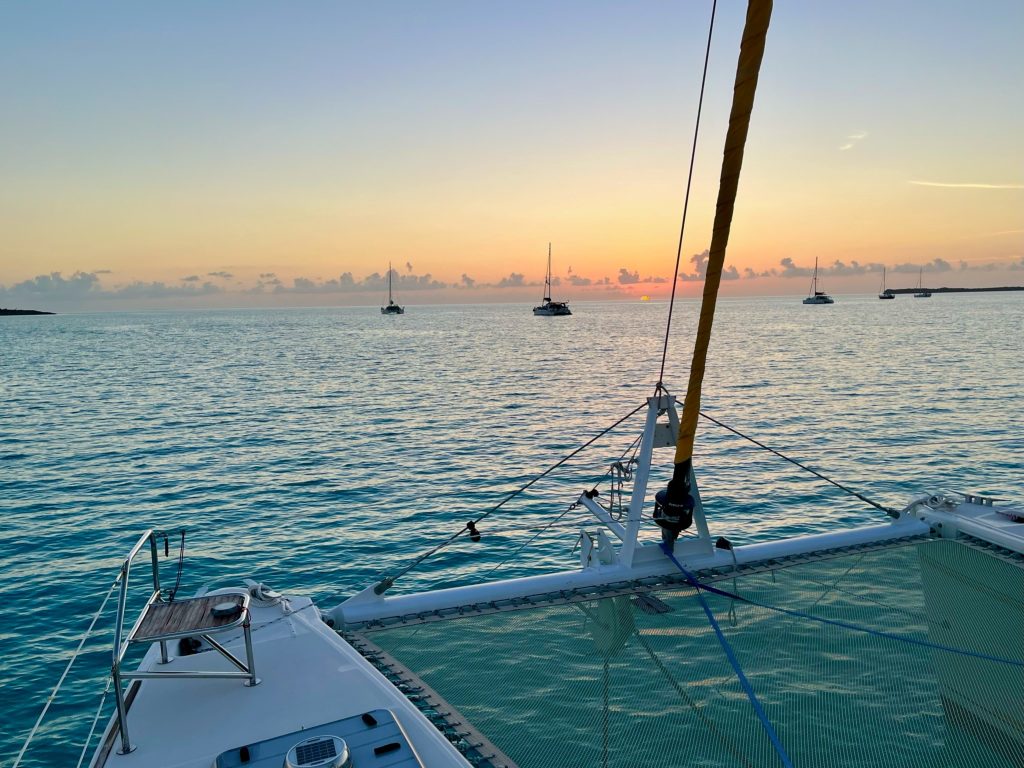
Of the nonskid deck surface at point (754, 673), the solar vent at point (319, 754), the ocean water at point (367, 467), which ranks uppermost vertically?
the solar vent at point (319, 754)

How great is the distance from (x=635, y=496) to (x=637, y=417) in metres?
35.5

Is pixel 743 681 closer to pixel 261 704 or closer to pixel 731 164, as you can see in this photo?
pixel 261 704

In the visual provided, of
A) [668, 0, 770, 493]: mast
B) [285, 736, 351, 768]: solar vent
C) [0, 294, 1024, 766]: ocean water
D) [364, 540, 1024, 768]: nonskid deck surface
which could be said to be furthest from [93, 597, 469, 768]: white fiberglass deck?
[0, 294, 1024, 766]: ocean water

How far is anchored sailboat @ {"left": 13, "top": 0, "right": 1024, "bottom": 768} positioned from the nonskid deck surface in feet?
0.07

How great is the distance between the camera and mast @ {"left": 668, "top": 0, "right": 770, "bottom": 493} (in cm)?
569

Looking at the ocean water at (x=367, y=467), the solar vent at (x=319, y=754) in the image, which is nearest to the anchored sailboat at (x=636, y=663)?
the solar vent at (x=319, y=754)

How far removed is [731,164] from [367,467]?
25204 millimetres

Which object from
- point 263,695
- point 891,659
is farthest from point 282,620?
point 891,659

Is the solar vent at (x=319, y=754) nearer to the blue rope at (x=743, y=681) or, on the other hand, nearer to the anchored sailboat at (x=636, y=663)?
the anchored sailboat at (x=636, y=663)

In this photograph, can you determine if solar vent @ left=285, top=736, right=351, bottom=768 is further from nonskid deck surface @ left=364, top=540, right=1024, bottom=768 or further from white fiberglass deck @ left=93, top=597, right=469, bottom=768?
nonskid deck surface @ left=364, top=540, right=1024, bottom=768

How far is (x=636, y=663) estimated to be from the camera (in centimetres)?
664

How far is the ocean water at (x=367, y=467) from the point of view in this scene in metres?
17.3

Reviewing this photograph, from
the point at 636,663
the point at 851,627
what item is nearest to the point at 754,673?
the point at 636,663

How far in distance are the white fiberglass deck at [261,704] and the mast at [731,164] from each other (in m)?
3.77
